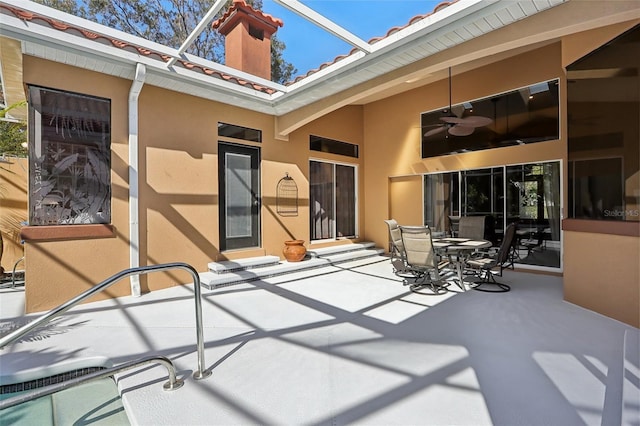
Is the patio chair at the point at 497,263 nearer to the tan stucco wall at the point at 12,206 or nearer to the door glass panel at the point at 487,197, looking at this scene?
the door glass panel at the point at 487,197

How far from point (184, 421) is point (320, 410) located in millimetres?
936

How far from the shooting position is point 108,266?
477cm

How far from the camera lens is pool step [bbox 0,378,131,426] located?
2.29 meters

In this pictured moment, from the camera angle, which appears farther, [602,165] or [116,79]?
[116,79]

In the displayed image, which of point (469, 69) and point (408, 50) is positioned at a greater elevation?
point (469, 69)

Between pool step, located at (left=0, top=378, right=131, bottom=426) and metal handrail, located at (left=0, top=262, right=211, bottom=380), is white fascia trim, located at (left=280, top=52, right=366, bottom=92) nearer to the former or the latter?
metal handrail, located at (left=0, top=262, right=211, bottom=380)

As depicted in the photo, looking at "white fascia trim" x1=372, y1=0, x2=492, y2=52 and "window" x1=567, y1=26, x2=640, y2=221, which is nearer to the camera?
"white fascia trim" x1=372, y1=0, x2=492, y2=52

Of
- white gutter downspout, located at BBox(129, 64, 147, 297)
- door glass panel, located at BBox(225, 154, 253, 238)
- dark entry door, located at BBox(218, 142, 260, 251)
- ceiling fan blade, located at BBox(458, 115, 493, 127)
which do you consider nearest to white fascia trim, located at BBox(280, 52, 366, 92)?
dark entry door, located at BBox(218, 142, 260, 251)

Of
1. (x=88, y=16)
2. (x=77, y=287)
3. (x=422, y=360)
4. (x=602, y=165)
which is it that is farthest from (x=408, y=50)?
(x=88, y=16)

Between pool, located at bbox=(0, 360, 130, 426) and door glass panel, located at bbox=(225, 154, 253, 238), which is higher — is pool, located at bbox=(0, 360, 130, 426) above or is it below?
below

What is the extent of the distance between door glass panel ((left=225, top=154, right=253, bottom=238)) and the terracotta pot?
3.16 feet

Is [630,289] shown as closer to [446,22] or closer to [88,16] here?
[446,22]

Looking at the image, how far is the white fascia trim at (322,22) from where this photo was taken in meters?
3.21

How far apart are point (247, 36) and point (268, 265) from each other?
5.48m
